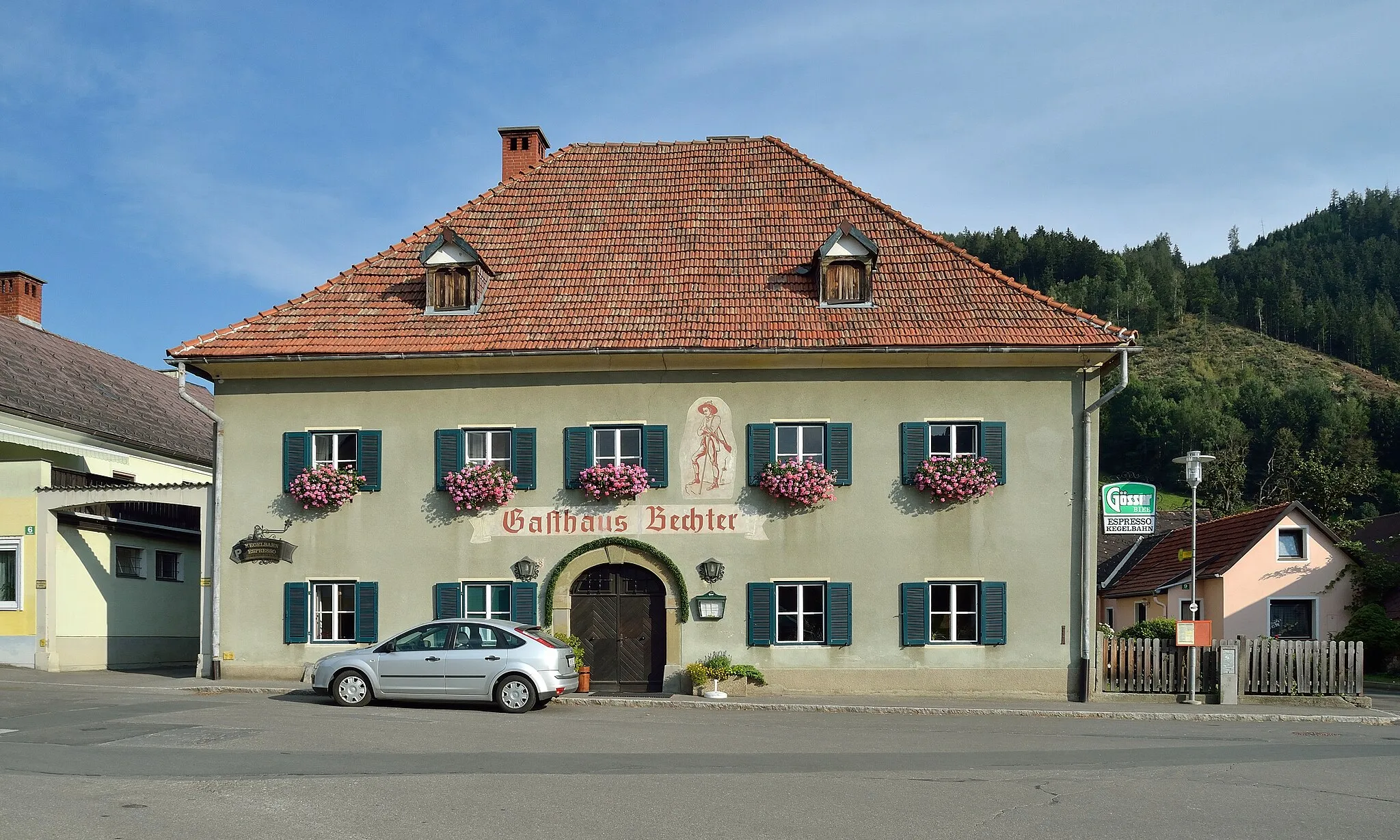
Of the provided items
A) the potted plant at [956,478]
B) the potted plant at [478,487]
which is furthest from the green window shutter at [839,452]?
the potted plant at [478,487]

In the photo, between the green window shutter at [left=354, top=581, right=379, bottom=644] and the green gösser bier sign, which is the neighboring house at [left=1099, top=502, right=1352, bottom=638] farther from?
the green window shutter at [left=354, top=581, right=379, bottom=644]

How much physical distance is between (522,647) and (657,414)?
5.77 m

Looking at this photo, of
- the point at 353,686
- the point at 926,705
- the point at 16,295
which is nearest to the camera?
the point at 353,686

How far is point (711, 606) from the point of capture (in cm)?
2306

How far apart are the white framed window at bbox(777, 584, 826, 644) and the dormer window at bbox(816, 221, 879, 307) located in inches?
A: 205

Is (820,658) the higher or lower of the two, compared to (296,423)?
lower

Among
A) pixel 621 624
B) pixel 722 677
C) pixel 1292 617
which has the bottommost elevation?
pixel 1292 617

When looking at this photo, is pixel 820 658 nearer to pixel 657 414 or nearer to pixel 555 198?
pixel 657 414

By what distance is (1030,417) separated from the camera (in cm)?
2334

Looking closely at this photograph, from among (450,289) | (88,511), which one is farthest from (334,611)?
(88,511)

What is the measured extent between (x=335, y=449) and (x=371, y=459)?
0.78 m

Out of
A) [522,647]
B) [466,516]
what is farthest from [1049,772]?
[466,516]

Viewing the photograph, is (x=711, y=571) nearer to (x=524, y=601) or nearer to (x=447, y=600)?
(x=524, y=601)

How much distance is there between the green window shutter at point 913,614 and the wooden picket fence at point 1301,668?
5.41 m
